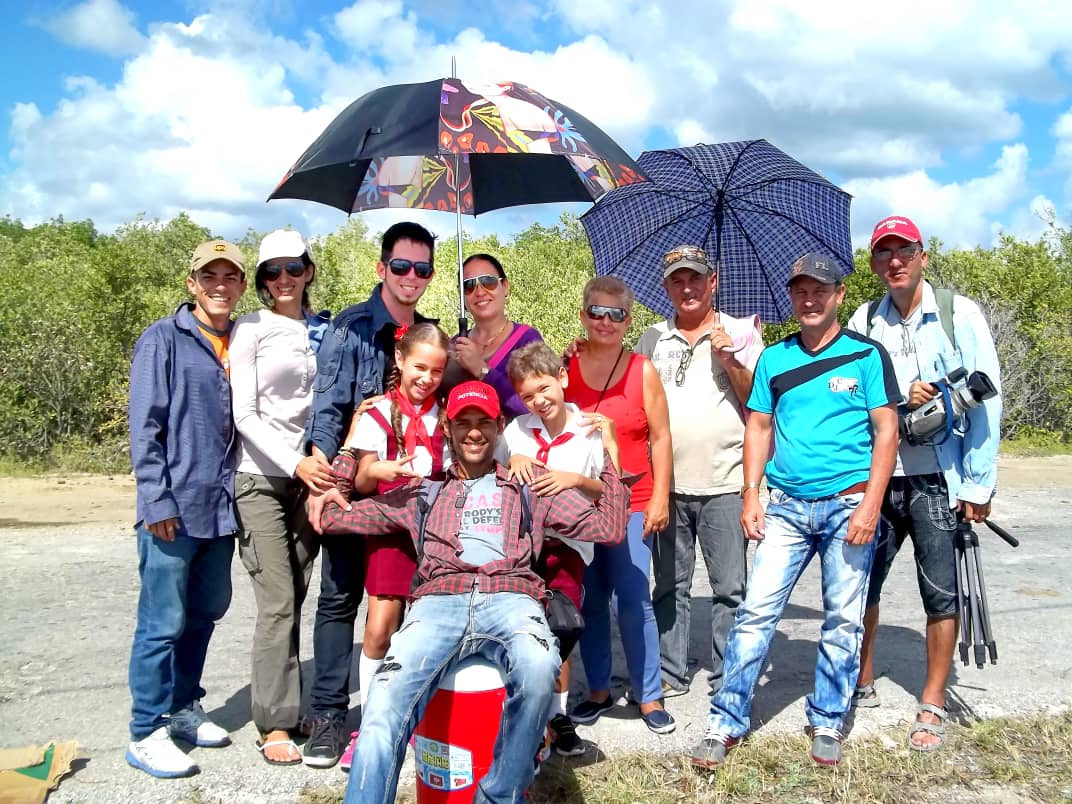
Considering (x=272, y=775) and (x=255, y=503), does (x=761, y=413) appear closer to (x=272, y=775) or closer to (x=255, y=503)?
(x=255, y=503)

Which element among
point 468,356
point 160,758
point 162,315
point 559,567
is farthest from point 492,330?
point 162,315

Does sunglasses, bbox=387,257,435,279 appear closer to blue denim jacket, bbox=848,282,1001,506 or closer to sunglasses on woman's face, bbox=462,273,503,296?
sunglasses on woman's face, bbox=462,273,503,296

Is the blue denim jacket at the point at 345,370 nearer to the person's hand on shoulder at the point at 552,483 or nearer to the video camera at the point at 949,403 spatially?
the person's hand on shoulder at the point at 552,483

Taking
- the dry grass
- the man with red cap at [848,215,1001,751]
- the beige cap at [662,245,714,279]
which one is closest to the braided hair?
the beige cap at [662,245,714,279]

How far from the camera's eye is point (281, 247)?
12.8 ft

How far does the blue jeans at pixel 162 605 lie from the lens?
12.1 feet

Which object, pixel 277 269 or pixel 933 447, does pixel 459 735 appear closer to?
pixel 277 269

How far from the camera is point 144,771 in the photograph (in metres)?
3.72

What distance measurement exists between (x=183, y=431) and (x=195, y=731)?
139 centimetres

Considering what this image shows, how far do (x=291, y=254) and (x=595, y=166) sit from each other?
149 centimetres

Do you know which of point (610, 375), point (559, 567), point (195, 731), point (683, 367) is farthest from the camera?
point (683, 367)

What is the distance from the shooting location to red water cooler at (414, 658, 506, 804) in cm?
292

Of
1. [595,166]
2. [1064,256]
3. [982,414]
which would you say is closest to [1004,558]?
[982,414]

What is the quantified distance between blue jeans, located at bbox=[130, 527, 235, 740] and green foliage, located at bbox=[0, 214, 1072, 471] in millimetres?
7715
